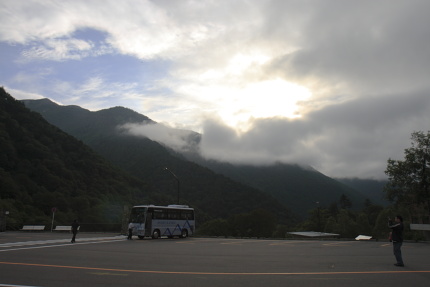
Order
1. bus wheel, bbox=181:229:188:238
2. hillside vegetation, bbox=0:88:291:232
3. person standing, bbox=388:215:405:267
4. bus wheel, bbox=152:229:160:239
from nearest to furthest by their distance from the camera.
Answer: person standing, bbox=388:215:405:267 < bus wheel, bbox=152:229:160:239 < bus wheel, bbox=181:229:188:238 < hillside vegetation, bbox=0:88:291:232

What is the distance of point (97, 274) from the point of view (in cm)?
959

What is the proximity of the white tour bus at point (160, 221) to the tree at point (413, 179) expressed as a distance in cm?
2261

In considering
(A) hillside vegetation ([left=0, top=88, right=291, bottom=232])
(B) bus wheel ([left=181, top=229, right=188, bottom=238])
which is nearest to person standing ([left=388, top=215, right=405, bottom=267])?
(B) bus wheel ([left=181, top=229, right=188, bottom=238])

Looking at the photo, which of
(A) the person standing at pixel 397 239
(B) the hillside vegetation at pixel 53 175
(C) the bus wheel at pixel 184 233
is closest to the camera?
(A) the person standing at pixel 397 239

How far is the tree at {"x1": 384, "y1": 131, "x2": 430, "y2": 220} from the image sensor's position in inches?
1455

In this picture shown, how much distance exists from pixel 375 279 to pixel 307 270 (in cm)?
207

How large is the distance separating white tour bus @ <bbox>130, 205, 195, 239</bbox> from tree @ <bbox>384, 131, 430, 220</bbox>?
22611 millimetres

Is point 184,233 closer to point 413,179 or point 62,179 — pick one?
point 413,179

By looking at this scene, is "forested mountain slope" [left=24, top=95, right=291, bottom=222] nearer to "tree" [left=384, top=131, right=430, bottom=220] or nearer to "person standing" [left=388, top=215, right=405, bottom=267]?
"tree" [left=384, top=131, right=430, bottom=220]

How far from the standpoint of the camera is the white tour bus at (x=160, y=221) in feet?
96.1

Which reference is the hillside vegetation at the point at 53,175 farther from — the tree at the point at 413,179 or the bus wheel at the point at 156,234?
the tree at the point at 413,179

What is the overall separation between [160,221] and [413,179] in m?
26.8

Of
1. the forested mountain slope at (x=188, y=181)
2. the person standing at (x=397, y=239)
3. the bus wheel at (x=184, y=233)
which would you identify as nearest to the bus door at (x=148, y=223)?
the bus wheel at (x=184, y=233)

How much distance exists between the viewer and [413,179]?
37938 millimetres
